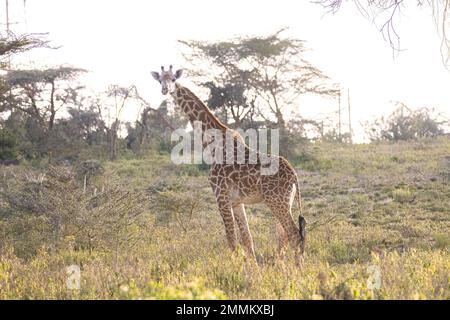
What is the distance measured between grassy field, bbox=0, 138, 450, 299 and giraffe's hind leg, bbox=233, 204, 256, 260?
25 cm

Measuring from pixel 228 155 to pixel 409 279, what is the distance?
124 inches

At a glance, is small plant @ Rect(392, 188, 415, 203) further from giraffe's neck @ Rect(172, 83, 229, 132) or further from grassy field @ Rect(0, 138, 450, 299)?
giraffe's neck @ Rect(172, 83, 229, 132)

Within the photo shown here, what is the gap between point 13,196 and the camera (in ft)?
37.0

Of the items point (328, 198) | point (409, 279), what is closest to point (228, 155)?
point (409, 279)

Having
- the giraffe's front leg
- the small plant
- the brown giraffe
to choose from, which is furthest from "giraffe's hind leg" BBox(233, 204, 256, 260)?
the small plant

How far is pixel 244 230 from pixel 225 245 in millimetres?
1251

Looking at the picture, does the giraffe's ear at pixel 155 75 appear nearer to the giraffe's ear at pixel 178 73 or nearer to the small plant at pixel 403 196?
the giraffe's ear at pixel 178 73

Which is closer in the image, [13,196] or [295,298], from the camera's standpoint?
[295,298]

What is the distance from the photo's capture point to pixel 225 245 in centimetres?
940

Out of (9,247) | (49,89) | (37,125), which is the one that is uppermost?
(49,89)

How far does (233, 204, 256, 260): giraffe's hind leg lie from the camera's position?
809 centimetres

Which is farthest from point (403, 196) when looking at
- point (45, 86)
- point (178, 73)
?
point (45, 86)
